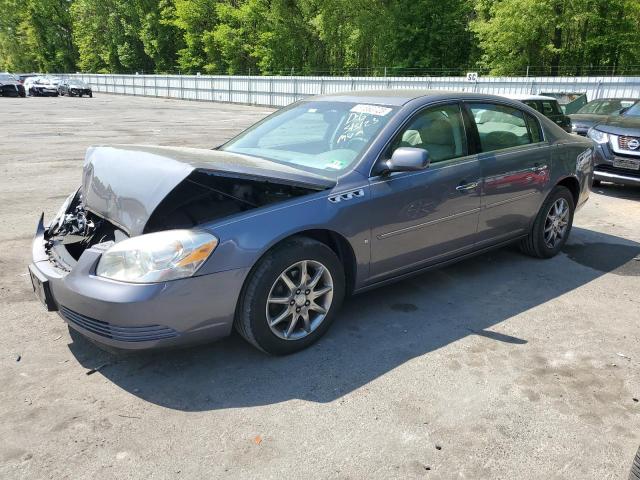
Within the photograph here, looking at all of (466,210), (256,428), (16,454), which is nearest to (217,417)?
(256,428)

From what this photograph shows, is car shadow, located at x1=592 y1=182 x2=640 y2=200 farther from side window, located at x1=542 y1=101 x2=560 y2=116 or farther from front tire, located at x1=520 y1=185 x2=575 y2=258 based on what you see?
front tire, located at x1=520 y1=185 x2=575 y2=258

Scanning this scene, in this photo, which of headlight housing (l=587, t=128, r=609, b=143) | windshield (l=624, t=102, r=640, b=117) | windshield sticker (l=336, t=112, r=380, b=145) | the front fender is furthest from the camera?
windshield (l=624, t=102, r=640, b=117)

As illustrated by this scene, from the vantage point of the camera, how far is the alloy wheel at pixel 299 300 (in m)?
3.23

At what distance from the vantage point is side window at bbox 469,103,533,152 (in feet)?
14.7

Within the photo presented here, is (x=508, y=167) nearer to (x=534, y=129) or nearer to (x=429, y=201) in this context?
(x=534, y=129)

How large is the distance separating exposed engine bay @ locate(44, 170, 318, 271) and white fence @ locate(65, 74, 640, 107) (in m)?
8.10

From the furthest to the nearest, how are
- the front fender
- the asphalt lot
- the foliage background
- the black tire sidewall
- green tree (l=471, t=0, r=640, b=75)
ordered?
the foliage background → green tree (l=471, t=0, r=640, b=75) → the black tire sidewall → the front fender → the asphalt lot

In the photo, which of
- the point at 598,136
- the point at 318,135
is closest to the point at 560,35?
the point at 598,136

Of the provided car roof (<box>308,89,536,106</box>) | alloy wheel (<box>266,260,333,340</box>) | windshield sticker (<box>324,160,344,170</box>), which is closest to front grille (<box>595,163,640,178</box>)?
car roof (<box>308,89,536,106</box>)

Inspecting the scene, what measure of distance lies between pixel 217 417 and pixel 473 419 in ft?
4.31

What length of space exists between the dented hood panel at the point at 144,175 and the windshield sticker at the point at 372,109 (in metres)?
0.78

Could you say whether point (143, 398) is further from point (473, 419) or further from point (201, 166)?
point (473, 419)

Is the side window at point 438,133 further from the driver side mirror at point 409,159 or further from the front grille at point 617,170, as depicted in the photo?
the front grille at point 617,170

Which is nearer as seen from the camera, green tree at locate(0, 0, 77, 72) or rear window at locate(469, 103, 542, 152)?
rear window at locate(469, 103, 542, 152)
